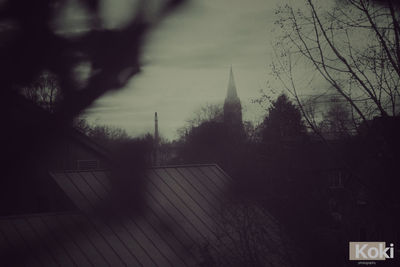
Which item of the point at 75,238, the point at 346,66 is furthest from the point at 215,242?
the point at 75,238

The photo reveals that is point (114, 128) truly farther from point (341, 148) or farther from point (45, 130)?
point (341, 148)

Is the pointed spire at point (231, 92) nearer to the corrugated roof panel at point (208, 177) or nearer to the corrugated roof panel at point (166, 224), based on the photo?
the corrugated roof panel at point (166, 224)

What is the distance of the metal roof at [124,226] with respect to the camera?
0.97 m

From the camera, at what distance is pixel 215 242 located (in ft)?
23.3

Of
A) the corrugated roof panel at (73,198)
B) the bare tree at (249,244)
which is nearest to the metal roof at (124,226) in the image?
the corrugated roof panel at (73,198)

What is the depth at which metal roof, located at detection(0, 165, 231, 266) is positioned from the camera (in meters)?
0.97

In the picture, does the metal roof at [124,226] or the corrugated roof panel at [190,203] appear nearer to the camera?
the metal roof at [124,226]

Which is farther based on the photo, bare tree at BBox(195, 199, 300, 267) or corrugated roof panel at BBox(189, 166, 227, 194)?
corrugated roof panel at BBox(189, 166, 227, 194)

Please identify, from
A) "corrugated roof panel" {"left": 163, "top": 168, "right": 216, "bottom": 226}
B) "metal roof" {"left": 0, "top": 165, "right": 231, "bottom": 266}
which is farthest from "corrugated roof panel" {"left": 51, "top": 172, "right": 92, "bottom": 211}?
"corrugated roof panel" {"left": 163, "top": 168, "right": 216, "bottom": 226}

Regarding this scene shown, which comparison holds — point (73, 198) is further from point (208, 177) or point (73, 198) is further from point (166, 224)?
point (208, 177)

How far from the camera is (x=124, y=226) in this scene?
1532 mm

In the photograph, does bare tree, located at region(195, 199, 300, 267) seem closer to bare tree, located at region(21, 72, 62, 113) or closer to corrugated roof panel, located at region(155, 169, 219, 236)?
corrugated roof panel, located at region(155, 169, 219, 236)

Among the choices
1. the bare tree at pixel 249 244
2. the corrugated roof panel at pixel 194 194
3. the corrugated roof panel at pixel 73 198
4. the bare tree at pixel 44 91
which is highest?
the bare tree at pixel 44 91

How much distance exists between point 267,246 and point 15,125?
19.5ft
